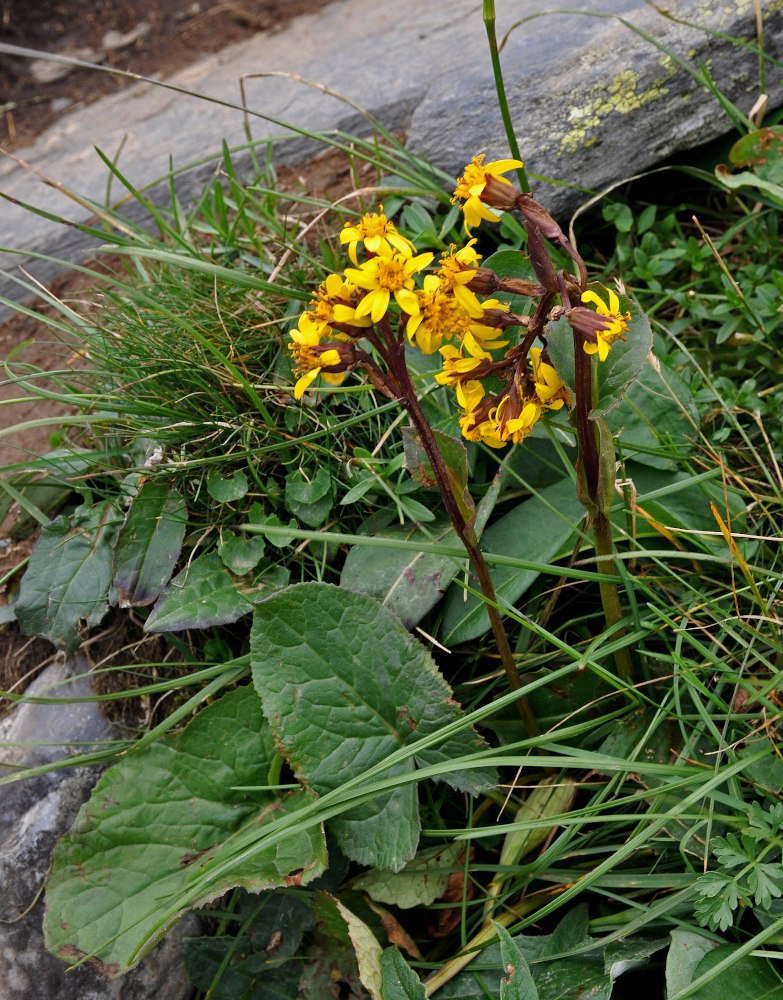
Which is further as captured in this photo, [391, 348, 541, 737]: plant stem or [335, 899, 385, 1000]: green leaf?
[335, 899, 385, 1000]: green leaf

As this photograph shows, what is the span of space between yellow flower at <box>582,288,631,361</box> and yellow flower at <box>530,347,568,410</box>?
0.40 feet

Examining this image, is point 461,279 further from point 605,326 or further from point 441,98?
point 441,98

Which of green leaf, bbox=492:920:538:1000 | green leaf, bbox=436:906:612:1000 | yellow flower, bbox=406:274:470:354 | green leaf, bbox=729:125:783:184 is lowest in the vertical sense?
green leaf, bbox=436:906:612:1000

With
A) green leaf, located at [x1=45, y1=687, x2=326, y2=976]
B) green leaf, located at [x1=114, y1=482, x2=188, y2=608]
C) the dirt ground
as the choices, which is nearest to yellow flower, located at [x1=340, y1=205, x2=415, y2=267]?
green leaf, located at [x1=114, y1=482, x2=188, y2=608]

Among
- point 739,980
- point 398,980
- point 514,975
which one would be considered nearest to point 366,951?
point 398,980

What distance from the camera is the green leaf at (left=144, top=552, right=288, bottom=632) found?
67.3 inches

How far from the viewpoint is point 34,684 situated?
1956 millimetres

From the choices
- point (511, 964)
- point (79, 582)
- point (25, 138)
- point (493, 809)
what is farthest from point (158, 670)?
point (25, 138)

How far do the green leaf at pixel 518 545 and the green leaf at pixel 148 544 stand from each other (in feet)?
2.19

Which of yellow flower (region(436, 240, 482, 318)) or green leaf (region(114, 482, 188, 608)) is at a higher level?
yellow flower (region(436, 240, 482, 318))

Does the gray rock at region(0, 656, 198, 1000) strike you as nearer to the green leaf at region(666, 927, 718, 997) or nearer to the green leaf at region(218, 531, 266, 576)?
the green leaf at region(218, 531, 266, 576)

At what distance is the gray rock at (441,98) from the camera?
2088mm

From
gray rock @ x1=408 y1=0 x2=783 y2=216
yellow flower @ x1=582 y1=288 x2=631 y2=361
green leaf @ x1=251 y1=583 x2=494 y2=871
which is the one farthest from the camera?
gray rock @ x1=408 y1=0 x2=783 y2=216

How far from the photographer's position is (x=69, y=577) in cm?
188
